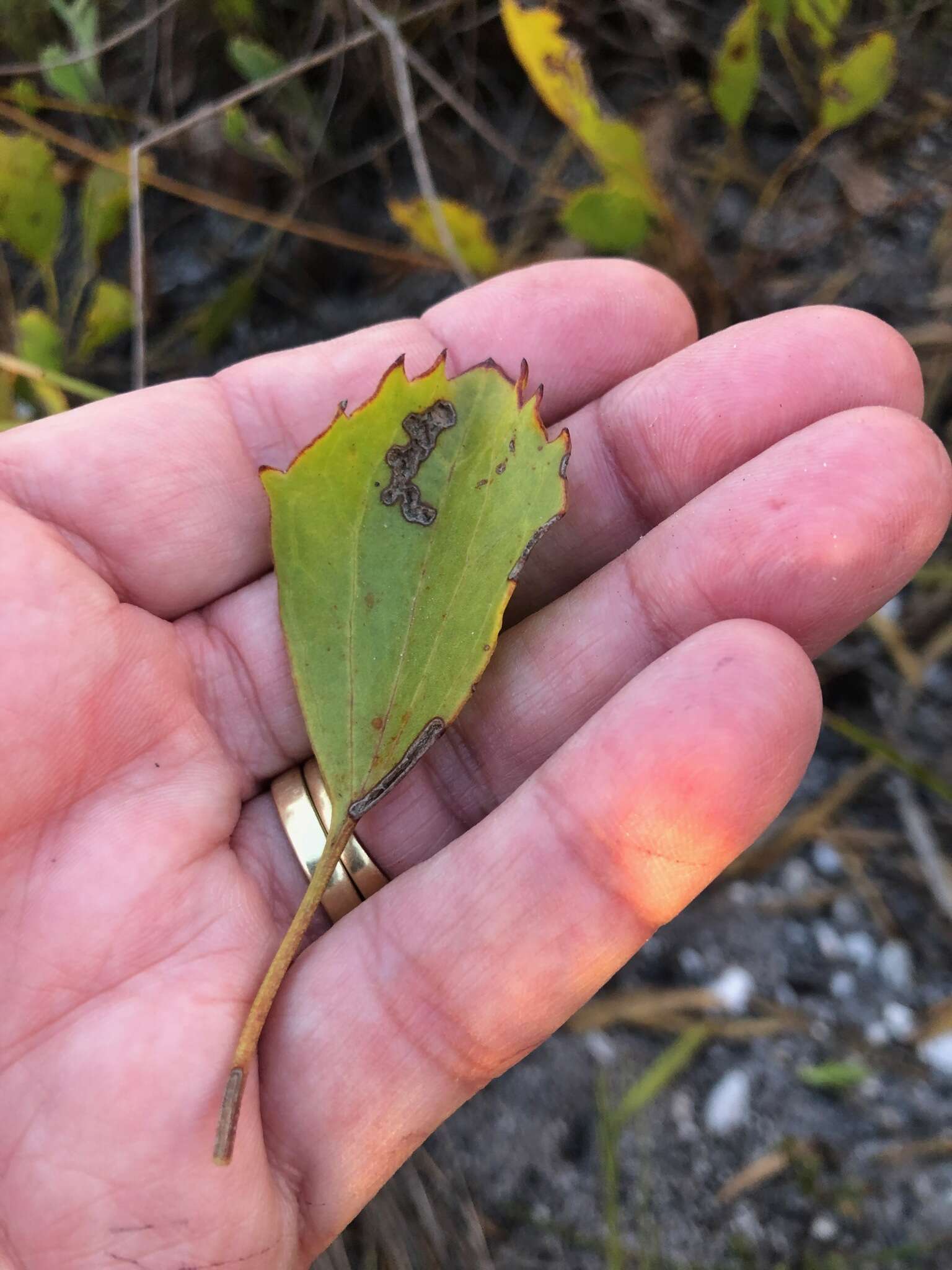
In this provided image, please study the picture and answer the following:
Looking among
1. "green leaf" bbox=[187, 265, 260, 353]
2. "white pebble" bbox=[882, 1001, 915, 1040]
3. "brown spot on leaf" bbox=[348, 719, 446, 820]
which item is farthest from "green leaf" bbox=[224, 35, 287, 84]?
"white pebble" bbox=[882, 1001, 915, 1040]

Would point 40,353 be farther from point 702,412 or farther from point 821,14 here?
point 821,14

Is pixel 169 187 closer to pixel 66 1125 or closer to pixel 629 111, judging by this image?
pixel 629 111

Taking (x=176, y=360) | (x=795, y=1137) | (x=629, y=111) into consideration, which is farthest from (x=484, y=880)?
(x=629, y=111)

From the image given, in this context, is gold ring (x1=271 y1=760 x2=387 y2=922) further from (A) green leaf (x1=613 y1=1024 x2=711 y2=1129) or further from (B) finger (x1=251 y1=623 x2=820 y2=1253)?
(A) green leaf (x1=613 y1=1024 x2=711 y2=1129)

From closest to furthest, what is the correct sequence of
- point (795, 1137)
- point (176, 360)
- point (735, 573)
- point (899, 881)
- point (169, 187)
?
point (735, 573) < point (795, 1137) < point (899, 881) < point (169, 187) < point (176, 360)

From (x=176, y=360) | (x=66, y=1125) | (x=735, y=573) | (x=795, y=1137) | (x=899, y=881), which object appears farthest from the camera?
(x=176, y=360)

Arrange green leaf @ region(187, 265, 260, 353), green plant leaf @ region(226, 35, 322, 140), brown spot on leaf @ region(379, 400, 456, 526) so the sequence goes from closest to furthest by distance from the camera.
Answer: brown spot on leaf @ region(379, 400, 456, 526)
green plant leaf @ region(226, 35, 322, 140)
green leaf @ region(187, 265, 260, 353)
